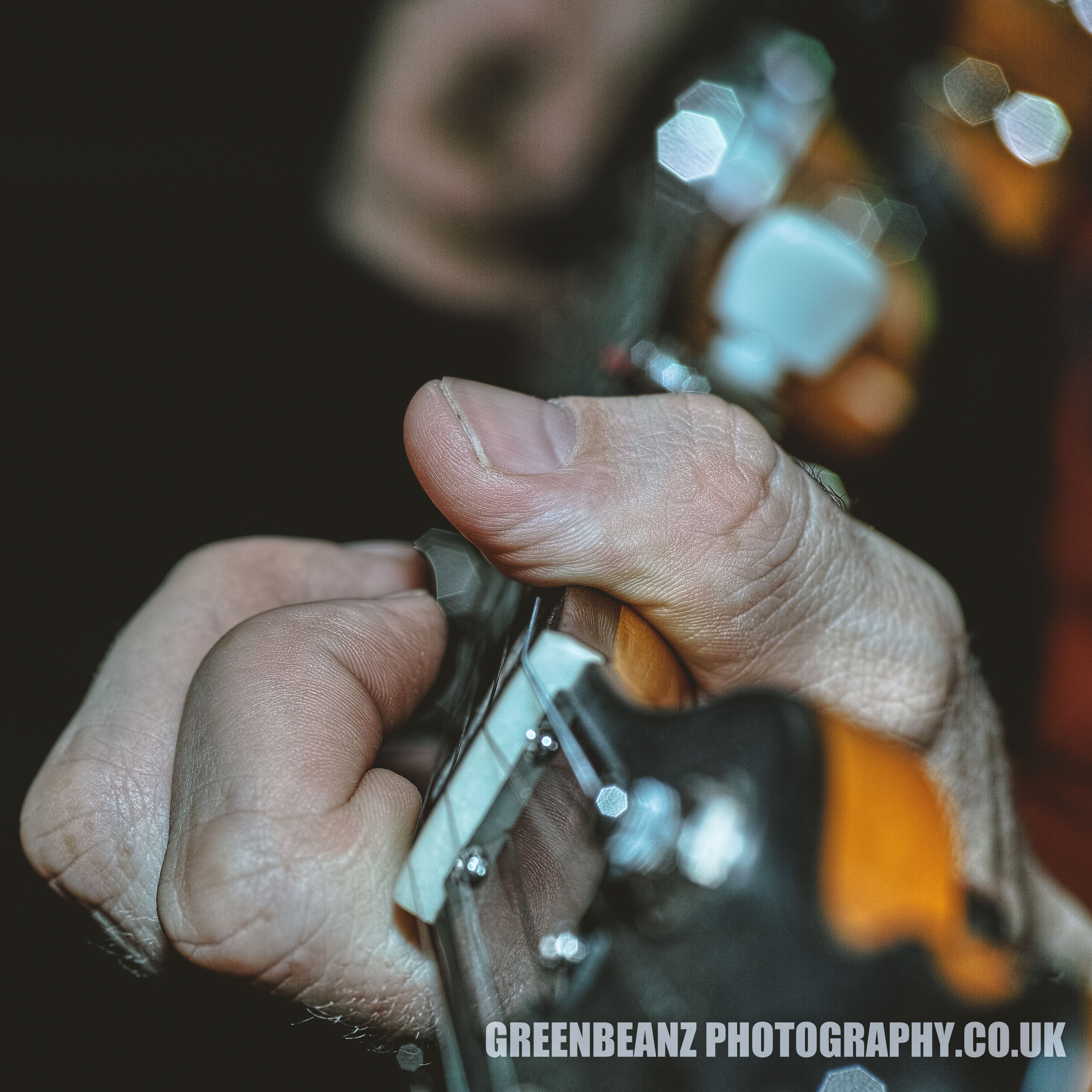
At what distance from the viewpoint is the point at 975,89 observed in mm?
901

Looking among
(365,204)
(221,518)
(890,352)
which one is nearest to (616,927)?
(890,352)

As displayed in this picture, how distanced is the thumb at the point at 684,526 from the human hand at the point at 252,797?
0.10 m

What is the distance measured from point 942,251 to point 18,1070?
1283 millimetres

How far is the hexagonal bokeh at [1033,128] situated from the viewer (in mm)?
849

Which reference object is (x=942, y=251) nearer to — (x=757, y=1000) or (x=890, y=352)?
(x=890, y=352)

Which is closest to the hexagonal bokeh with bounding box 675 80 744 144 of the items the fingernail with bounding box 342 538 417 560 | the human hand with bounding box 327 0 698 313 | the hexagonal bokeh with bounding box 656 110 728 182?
the hexagonal bokeh with bounding box 656 110 728 182

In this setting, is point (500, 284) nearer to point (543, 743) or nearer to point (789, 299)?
point (789, 299)

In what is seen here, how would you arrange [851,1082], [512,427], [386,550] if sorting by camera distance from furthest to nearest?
[386,550], [512,427], [851,1082]

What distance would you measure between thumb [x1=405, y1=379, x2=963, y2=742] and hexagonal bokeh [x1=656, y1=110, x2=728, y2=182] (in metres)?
0.56

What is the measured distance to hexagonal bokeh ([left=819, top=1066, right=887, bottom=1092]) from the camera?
24 cm

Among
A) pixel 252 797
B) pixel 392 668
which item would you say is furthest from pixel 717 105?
pixel 252 797

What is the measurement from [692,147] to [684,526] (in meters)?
0.69

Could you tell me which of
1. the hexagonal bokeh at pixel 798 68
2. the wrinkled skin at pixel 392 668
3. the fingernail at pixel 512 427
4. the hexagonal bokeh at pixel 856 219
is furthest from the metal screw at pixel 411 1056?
the hexagonal bokeh at pixel 798 68

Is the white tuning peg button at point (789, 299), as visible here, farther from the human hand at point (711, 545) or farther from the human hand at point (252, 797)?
the human hand at point (252, 797)
